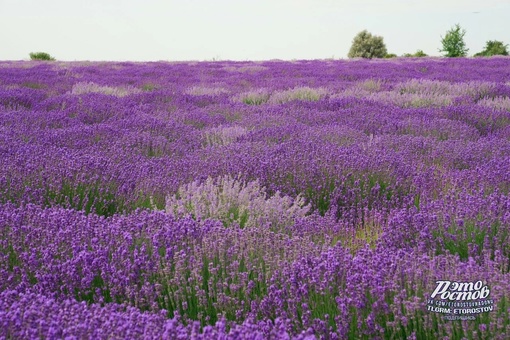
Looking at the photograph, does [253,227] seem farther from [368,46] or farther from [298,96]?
[368,46]

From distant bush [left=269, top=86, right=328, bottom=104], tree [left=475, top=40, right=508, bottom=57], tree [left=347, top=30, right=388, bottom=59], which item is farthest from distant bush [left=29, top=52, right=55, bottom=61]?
tree [left=475, top=40, right=508, bottom=57]

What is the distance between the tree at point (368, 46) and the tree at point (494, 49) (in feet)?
28.4

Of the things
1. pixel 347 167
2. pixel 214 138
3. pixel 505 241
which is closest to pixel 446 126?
pixel 347 167

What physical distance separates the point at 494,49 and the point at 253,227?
44665 mm

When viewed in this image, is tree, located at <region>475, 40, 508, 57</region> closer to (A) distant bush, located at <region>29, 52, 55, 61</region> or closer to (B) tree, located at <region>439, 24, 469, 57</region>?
(B) tree, located at <region>439, 24, 469, 57</region>

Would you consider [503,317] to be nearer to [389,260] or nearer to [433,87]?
[389,260]

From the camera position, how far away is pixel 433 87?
31.2 feet

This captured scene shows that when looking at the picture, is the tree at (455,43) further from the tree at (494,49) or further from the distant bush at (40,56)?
the distant bush at (40,56)

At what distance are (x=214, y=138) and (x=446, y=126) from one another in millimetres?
2824

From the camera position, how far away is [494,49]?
40844 mm

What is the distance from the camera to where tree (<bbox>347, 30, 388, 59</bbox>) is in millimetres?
38781

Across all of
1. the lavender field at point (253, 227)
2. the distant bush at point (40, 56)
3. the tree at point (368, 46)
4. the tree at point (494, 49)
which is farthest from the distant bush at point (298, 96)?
the tree at point (494, 49)

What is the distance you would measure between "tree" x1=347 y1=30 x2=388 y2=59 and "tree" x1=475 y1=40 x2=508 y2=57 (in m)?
8.67

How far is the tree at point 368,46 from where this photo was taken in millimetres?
38781
